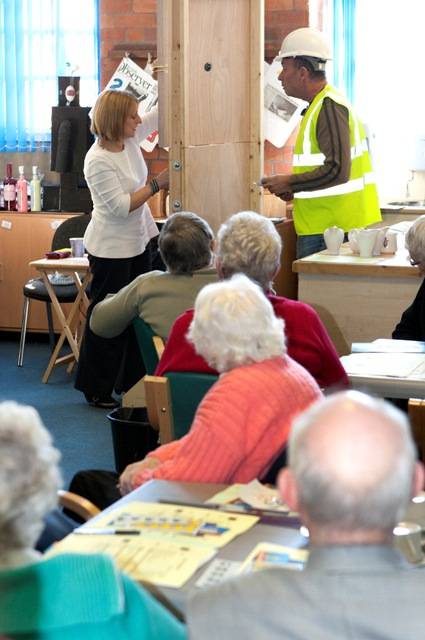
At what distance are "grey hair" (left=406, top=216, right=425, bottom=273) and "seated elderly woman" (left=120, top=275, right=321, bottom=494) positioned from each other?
4.26 ft

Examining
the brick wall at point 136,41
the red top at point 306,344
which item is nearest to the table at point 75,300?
the brick wall at point 136,41

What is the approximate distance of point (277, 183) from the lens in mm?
5141

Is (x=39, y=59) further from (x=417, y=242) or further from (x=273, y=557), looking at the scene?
(x=273, y=557)

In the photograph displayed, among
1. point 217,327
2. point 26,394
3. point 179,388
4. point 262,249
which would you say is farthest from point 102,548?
point 26,394

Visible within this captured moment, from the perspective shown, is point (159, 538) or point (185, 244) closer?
point (159, 538)

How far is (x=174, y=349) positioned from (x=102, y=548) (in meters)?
1.24

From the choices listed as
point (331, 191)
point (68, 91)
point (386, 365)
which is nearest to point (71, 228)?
point (68, 91)

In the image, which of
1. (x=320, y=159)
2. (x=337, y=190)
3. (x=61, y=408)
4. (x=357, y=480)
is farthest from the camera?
(x=61, y=408)

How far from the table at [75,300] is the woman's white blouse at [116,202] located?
1.30 feet

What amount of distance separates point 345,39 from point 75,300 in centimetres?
279

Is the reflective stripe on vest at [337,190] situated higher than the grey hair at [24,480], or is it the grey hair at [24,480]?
the reflective stripe on vest at [337,190]

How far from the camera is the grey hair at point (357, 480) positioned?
137 cm

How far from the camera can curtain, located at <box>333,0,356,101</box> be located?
25.2 ft

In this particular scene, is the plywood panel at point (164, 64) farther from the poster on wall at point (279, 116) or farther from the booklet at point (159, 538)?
the booklet at point (159, 538)
